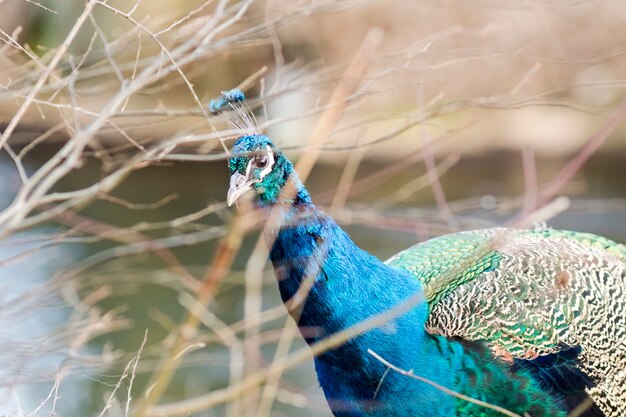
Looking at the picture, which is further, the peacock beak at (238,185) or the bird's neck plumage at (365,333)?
the bird's neck plumage at (365,333)

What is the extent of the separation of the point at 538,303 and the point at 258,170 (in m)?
1.02

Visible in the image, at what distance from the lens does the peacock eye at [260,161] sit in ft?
8.95

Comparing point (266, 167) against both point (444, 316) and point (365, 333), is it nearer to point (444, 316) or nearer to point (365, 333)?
point (365, 333)

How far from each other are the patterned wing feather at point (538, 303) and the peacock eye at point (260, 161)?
653 millimetres

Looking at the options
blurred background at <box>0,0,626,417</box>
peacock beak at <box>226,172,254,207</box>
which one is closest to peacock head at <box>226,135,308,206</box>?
Answer: peacock beak at <box>226,172,254,207</box>

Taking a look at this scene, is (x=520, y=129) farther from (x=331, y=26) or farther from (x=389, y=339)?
(x=389, y=339)

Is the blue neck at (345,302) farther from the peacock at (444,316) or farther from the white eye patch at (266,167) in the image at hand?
the white eye patch at (266,167)

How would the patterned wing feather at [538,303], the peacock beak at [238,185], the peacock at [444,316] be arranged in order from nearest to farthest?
1. the peacock beak at [238,185]
2. the peacock at [444,316]
3. the patterned wing feather at [538,303]

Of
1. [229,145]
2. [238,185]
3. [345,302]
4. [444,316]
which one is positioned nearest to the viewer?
[238,185]

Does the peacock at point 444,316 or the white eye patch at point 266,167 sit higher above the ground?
the white eye patch at point 266,167

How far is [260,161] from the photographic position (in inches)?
108

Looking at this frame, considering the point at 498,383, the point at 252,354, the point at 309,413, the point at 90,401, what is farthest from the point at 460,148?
A: the point at 252,354

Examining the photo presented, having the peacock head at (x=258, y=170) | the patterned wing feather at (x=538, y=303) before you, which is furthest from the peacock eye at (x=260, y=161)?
the patterned wing feather at (x=538, y=303)

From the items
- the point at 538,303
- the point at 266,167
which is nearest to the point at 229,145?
the point at 266,167
